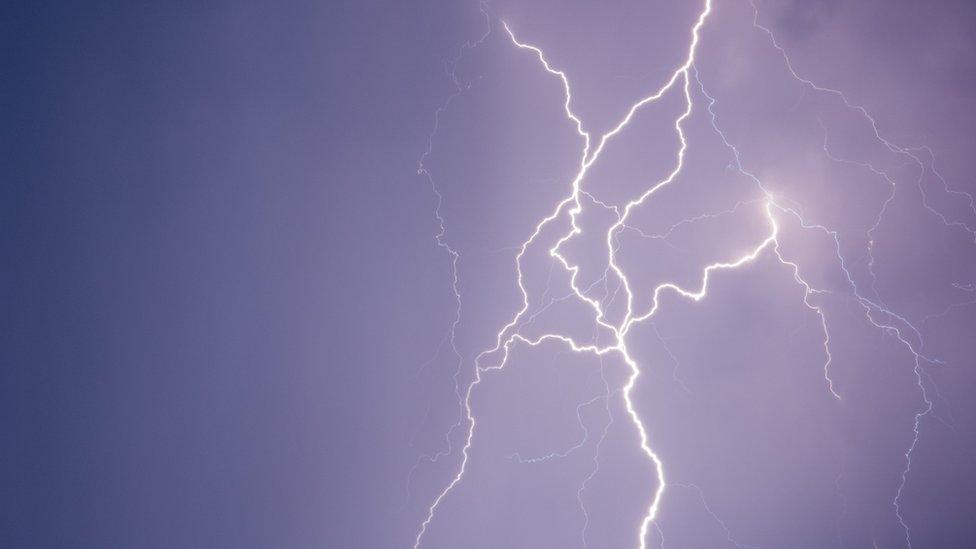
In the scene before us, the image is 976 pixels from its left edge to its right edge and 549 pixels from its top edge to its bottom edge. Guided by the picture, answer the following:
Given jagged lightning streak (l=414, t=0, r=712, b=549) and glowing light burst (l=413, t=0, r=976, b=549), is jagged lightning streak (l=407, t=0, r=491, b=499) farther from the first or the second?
jagged lightning streak (l=414, t=0, r=712, b=549)

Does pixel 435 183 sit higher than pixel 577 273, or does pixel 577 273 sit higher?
pixel 435 183

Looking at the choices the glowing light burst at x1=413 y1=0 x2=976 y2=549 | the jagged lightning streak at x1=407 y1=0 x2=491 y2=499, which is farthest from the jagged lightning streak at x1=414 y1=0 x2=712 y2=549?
the jagged lightning streak at x1=407 y1=0 x2=491 y2=499

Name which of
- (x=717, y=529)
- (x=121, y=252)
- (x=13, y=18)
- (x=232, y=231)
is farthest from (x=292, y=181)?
(x=717, y=529)

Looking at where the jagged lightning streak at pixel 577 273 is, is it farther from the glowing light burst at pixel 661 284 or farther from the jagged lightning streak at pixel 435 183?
the jagged lightning streak at pixel 435 183

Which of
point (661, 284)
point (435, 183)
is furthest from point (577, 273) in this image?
point (435, 183)

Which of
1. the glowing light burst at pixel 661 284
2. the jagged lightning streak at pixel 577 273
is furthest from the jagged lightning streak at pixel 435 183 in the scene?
the jagged lightning streak at pixel 577 273

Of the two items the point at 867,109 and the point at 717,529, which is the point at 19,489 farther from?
the point at 867,109

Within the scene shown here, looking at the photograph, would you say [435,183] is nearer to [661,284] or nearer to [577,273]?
[577,273]

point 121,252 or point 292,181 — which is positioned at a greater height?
point 292,181
